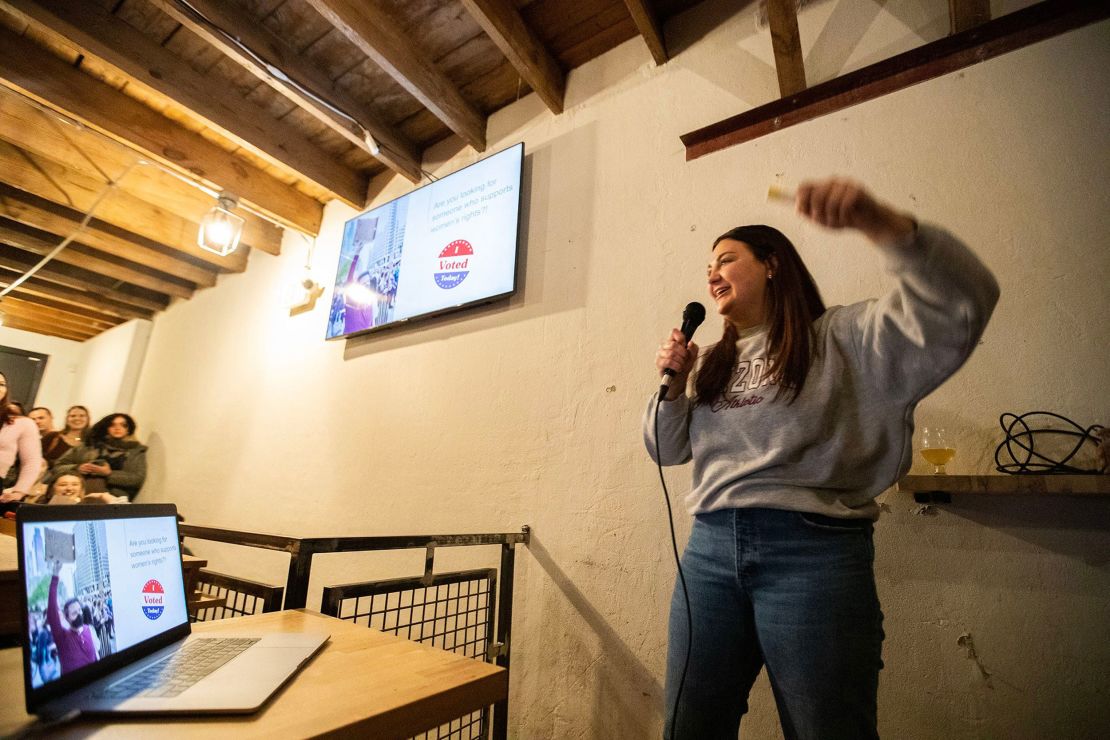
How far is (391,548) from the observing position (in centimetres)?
143

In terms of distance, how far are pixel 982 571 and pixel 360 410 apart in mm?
2686

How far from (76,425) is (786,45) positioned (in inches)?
249

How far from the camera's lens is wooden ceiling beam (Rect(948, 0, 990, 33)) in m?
1.58

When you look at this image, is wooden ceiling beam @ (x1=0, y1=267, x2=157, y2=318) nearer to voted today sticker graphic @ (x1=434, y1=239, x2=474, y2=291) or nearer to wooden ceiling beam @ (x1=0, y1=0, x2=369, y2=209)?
wooden ceiling beam @ (x1=0, y1=0, x2=369, y2=209)

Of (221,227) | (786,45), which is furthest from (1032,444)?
(221,227)

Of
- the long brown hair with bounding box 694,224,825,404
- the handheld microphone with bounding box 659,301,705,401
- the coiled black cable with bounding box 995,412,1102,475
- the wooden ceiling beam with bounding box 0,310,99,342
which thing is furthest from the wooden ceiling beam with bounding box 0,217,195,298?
the coiled black cable with bounding box 995,412,1102,475

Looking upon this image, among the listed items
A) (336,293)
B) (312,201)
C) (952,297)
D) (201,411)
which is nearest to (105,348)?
(201,411)

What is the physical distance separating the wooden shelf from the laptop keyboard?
4.70ft

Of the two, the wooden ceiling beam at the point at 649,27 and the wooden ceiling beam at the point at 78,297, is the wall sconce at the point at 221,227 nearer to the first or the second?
the wooden ceiling beam at the point at 649,27

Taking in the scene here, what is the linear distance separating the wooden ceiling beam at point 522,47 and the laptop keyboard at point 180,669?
227cm

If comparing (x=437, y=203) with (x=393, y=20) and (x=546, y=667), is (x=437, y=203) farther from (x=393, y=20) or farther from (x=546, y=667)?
(x=546, y=667)

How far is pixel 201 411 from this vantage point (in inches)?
161

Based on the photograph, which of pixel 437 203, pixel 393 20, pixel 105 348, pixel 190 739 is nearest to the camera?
pixel 190 739

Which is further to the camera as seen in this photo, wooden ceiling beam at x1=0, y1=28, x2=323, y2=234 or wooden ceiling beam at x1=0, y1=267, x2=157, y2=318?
wooden ceiling beam at x1=0, y1=267, x2=157, y2=318
